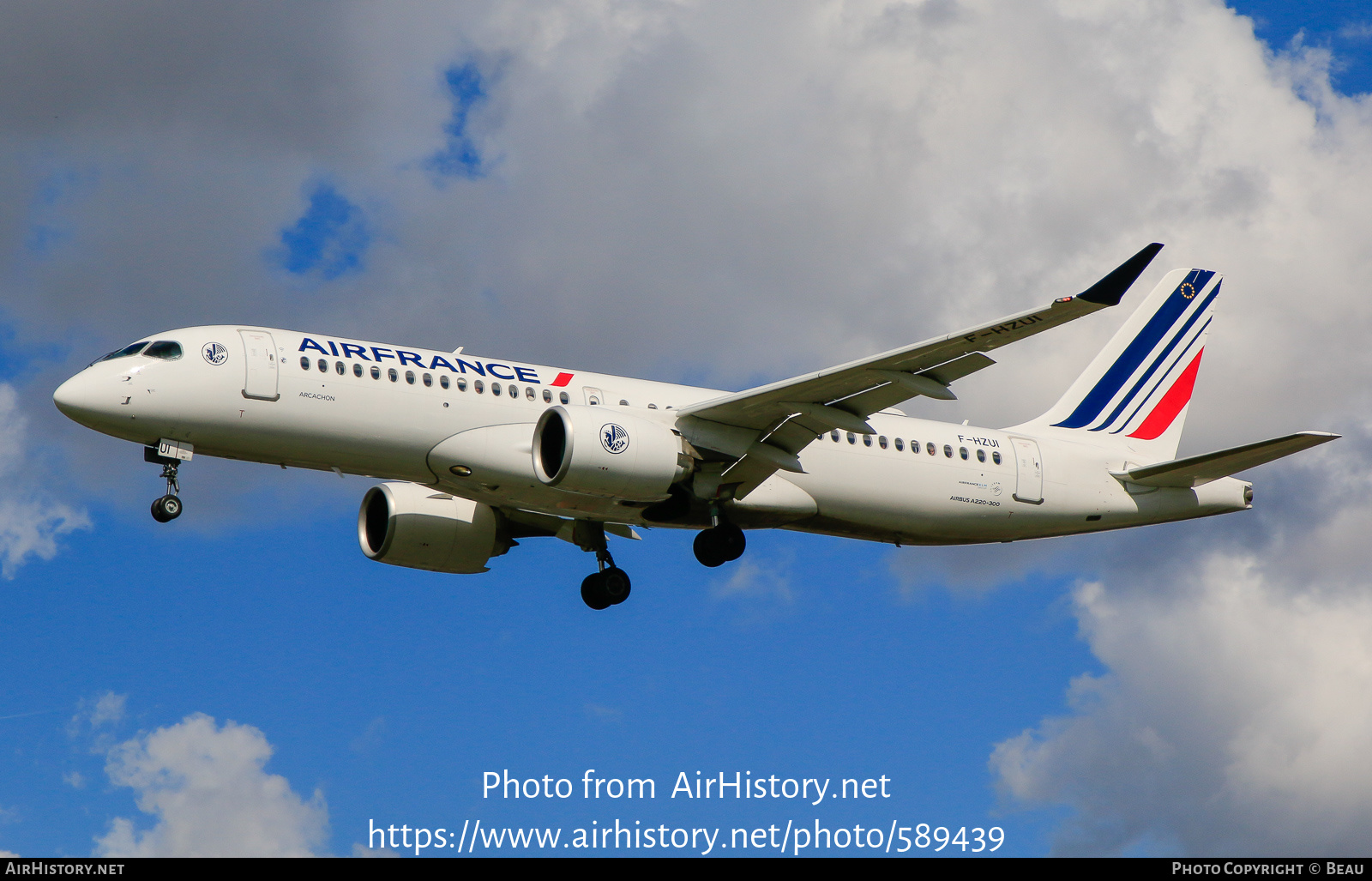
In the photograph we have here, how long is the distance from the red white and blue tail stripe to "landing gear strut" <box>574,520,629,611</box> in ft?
39.1

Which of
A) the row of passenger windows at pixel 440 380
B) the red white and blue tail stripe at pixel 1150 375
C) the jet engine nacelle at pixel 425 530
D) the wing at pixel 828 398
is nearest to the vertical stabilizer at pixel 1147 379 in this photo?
the red white and blue tail stripe at pixel 1150 375

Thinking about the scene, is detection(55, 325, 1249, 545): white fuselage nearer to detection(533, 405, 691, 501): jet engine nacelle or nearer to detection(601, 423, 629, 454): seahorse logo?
detection(533, 405, 691, 501): jet engine nacelle

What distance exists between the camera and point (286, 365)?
97.7 feet

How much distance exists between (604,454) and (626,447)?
0.54 metres

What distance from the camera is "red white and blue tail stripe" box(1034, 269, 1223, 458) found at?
3981 cm

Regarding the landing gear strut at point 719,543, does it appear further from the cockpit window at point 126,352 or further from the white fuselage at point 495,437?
the cockpit window at point 126,352

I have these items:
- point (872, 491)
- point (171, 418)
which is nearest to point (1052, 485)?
point (872, 491)

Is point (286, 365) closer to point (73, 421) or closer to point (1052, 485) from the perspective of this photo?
point (73, 421)

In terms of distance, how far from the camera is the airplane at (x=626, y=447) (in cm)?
2938

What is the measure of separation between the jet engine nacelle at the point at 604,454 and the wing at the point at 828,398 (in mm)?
1350

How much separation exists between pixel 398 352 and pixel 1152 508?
62.3 feet

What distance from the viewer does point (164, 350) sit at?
2970 centimetres

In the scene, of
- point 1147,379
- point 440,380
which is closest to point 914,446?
point 1147,379

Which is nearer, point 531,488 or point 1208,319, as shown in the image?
point 531,488
